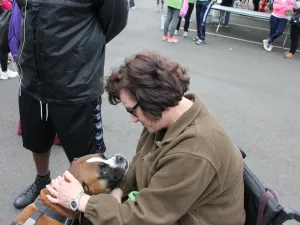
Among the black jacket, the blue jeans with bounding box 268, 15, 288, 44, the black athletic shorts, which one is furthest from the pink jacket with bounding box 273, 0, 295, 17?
the black athletic shorts

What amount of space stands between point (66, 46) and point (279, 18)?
22.2 ft

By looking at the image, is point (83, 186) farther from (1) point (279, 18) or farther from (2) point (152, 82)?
(1) point (279, 18)

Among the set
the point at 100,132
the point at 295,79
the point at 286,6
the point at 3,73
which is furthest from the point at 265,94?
the point at 3,73

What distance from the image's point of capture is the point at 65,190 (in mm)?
1601

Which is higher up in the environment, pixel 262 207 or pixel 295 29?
pixel 262 207

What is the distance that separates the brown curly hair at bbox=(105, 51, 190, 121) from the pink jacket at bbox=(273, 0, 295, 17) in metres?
6.89

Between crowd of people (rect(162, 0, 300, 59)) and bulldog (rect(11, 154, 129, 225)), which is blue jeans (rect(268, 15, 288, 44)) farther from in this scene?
bulldog (rect(11, 154, 129, 225))

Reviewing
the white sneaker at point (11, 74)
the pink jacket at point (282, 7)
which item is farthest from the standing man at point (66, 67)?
the pink jacket at point (282, 7)

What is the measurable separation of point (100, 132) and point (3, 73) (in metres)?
3.38

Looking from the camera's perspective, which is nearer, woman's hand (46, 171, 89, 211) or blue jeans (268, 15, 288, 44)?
woman's hand (46, 171, 89, 211)

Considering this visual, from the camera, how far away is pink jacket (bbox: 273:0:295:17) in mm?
7324

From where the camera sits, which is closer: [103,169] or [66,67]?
[103,169]

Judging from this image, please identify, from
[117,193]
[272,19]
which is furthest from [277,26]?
[117,193]

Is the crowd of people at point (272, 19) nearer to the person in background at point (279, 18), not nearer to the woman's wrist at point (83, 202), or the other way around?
the person in background at point (279, 18)
